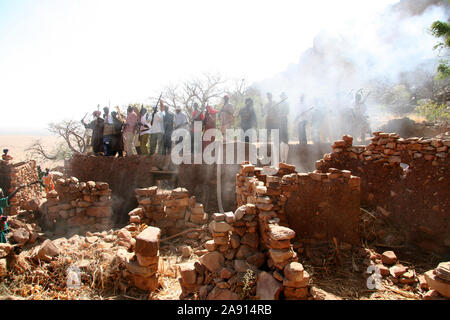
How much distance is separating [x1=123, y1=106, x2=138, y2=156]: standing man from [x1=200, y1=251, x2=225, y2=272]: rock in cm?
727

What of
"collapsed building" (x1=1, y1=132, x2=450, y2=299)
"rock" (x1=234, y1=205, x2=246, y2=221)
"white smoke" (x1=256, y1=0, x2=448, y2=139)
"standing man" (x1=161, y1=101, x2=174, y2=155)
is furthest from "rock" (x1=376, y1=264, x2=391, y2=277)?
"white smoke" (x1=256, y1=0, x2=448, y2=139)

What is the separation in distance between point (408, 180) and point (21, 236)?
8.54m

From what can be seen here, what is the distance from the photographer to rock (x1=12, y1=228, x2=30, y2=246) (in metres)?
5.74

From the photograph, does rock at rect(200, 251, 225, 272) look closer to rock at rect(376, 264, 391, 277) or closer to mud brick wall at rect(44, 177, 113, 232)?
rock at rect(376, 264, 391, 277)

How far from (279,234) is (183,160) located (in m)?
6.29

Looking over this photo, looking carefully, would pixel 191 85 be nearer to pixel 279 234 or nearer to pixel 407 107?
pixel 407 107

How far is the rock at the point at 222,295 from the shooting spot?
3.47 metres

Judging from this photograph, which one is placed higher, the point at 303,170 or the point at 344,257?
the point at 303,170

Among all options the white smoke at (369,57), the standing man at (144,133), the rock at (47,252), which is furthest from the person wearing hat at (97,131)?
the white smoke at (369,57)

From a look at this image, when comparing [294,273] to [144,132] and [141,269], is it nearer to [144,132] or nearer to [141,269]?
[141,269]
